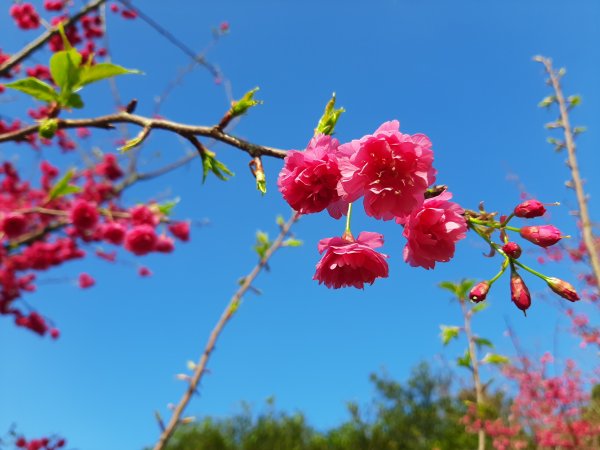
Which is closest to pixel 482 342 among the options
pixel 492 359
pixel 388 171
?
pixel 492 359

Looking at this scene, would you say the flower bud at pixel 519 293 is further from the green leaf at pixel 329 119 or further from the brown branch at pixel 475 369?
the brown branch at pixel 475 369

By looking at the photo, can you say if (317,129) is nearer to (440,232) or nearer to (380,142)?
(380,142)

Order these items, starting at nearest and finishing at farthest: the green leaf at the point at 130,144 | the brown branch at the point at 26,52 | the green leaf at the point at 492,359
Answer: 1. the green leaf at the point at 130,144
2. the brown branch at the point at 26,52
3. the green leaf at the point at 492,359

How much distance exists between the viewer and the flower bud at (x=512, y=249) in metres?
0.85

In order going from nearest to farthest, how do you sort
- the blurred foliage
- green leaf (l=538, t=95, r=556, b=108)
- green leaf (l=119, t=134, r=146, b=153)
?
1. green leaf (l=119, t=134, r=146, b=153)
2. green leaf (l=538, t=95, r=556, b=108)
3. the blurred foliage

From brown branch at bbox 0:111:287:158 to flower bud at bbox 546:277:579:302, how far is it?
1.88 ft

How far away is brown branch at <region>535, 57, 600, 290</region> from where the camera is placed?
3256mm

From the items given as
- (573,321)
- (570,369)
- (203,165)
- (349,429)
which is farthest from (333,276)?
(349,429)

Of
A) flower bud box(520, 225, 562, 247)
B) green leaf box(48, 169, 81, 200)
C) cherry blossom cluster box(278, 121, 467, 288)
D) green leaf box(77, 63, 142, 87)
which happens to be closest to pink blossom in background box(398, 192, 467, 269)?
cherry blossom cluster box(278, 121, 467, 288)

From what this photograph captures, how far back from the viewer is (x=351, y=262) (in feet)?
3.38

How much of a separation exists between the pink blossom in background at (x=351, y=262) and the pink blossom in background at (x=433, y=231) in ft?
0.23

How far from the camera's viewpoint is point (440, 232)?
3.04 feet

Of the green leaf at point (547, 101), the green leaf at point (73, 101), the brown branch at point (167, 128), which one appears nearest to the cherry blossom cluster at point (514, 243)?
the brown branch at point (167, 128)

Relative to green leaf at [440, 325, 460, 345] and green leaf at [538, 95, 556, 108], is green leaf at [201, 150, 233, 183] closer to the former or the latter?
green leaf at [440, 325, 460, 345]
